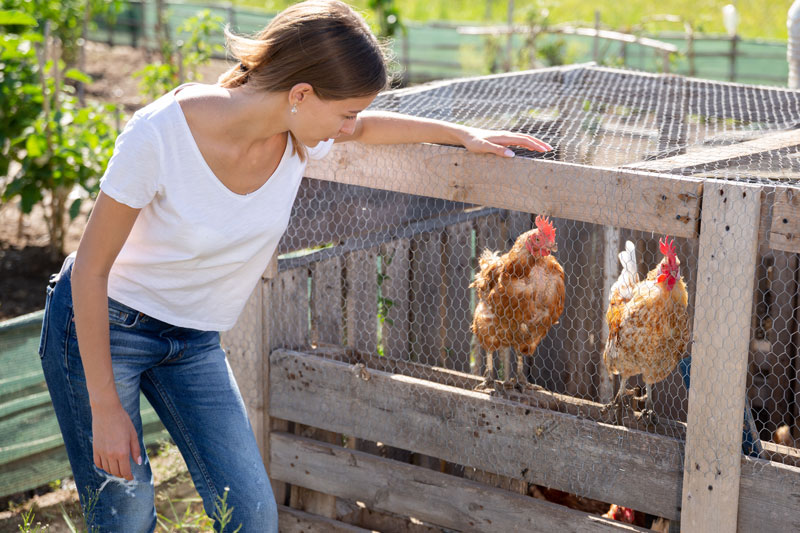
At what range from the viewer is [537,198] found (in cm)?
207

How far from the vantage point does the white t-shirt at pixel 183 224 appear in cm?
160

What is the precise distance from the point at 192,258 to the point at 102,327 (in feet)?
0.77

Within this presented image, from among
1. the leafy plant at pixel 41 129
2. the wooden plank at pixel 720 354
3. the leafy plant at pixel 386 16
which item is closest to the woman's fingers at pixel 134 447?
the wooden plank at pixel 720 354

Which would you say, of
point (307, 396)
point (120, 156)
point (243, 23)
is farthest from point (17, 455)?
point (243, 23)

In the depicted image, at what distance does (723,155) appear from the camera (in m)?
2.11

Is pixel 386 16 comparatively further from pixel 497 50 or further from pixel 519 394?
pixel 519 394

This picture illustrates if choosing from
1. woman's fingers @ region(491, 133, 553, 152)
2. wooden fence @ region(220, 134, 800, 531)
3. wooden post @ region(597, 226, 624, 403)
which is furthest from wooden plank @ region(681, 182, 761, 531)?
wooden post @ region(597, 226, 624, 403)

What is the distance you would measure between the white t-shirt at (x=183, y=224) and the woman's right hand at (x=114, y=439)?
Answer: 229 millimetres

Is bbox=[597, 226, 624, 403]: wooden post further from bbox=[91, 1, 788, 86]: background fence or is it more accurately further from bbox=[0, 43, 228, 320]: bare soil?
bbox=[91, 1, 788, 86]: background fence

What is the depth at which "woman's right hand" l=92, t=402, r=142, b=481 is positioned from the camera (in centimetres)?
168

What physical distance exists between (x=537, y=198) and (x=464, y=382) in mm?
709

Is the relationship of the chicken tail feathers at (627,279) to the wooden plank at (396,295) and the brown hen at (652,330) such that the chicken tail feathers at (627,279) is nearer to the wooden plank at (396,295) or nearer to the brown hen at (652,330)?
the brown hen at (652,330)

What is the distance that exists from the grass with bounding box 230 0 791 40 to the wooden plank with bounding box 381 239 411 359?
33.6 feet

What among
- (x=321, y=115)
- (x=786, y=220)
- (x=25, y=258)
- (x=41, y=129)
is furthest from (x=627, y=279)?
(x=25, y=258)
